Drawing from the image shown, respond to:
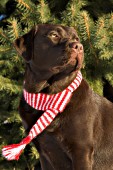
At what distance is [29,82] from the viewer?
3619 mm

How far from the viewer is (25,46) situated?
3531 mm

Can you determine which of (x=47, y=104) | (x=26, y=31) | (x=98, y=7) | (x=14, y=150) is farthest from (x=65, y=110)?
(x=98, y=7)

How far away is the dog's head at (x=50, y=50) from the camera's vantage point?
3.29m

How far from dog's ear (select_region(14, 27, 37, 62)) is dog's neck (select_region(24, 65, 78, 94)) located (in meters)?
0.18

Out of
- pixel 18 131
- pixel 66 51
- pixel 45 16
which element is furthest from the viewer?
pixel 18 131

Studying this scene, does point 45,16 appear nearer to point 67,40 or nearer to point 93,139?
point 67,40

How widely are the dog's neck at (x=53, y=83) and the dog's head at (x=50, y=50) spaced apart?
45mm

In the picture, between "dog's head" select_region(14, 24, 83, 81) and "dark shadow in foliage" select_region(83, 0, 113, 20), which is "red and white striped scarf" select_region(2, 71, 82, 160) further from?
"dark shadow in foliage" select_region(83, 0, 113, 20)

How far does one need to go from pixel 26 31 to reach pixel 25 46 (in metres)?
1.47

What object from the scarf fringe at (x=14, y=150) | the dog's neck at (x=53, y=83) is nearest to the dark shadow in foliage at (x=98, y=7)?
the dog's neck at (x=53, y=83)

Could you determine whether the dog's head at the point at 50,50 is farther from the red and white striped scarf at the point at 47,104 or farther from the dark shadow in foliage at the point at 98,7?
the dark shadow in foliage at the point at 98,7

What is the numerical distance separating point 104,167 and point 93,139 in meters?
0.38

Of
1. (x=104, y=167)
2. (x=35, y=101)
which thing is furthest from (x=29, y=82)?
(x=104, y=167)

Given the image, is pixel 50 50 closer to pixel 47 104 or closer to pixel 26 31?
pixel 47 104
